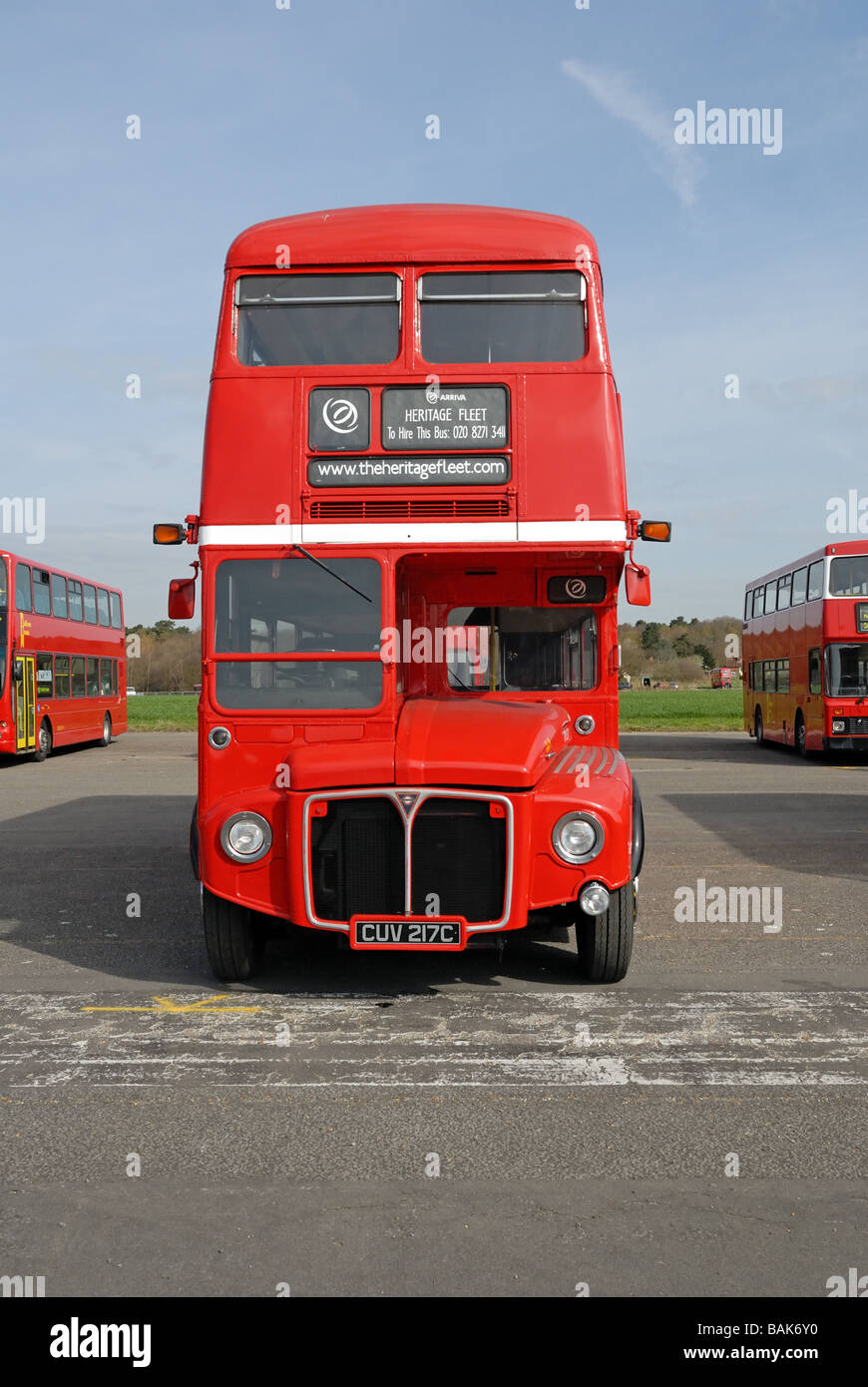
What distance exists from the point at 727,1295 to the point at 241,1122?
6.45 ft

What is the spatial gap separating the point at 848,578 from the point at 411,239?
1814 centimetres

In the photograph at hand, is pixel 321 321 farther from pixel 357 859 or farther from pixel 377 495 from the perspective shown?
pixel 357 859

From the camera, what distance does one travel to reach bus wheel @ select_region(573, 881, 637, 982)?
21.0 ft

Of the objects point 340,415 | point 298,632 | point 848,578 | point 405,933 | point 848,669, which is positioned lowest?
point 405,933

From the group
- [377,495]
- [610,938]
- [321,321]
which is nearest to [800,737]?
[610,938]

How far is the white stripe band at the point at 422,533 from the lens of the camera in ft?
22.6

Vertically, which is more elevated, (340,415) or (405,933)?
(340,415)

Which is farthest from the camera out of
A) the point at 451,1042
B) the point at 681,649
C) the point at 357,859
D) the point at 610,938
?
the point at 681,649

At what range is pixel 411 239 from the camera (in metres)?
7.20

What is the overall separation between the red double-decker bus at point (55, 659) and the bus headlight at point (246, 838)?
61.0ft

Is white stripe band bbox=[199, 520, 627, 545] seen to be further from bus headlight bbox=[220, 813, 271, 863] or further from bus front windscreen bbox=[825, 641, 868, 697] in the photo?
bus front windscreen bbox=[825, 641, 868, 697]

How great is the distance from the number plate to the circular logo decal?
9.22ft

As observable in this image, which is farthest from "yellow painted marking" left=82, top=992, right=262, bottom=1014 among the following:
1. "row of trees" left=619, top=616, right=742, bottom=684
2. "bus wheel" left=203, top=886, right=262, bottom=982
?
"row of trees" left=619, top=616, right=742, bottom=684
